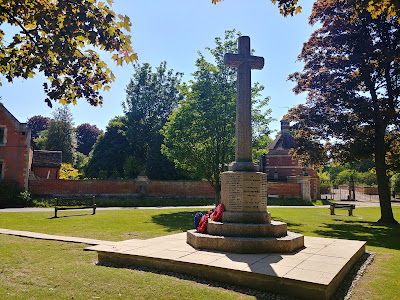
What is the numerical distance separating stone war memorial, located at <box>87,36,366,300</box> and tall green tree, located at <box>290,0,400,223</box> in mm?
9541

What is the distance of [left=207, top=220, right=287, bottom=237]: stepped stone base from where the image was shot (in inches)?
299

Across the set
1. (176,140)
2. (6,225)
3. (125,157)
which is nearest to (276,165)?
(125,157)

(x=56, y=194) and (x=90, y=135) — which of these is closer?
(x=56, y=194)

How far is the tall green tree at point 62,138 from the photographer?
5003cm

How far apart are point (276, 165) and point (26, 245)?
40810 mm

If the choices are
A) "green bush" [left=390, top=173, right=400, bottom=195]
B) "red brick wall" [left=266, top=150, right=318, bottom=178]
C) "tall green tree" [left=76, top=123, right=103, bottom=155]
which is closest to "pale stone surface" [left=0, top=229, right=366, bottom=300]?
"green bush" [left=390, top=173, right=400, bottom=195]

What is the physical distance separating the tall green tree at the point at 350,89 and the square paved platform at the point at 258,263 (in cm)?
1043

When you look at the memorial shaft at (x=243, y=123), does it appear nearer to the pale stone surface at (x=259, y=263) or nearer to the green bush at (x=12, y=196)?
the pale stone surface at (x=259, y=263)

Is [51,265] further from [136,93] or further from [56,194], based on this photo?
[136,93]

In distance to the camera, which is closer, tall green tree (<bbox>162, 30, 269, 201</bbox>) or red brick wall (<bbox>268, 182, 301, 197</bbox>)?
tall green tree (<bbox>162, 30, 269, 201</bbox>)

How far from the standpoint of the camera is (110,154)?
4447 cm

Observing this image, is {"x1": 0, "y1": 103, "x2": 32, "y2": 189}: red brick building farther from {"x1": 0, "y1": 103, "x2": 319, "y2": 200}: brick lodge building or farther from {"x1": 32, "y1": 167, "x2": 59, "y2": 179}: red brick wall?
{"x1": 32, "y1": 167, "x2": 59, "y2": 179}: red brick wall

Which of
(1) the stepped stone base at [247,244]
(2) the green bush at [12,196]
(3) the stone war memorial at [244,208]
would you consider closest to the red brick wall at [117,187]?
(2) the green bush at [12,196]

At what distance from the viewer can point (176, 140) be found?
2294 centimetres
